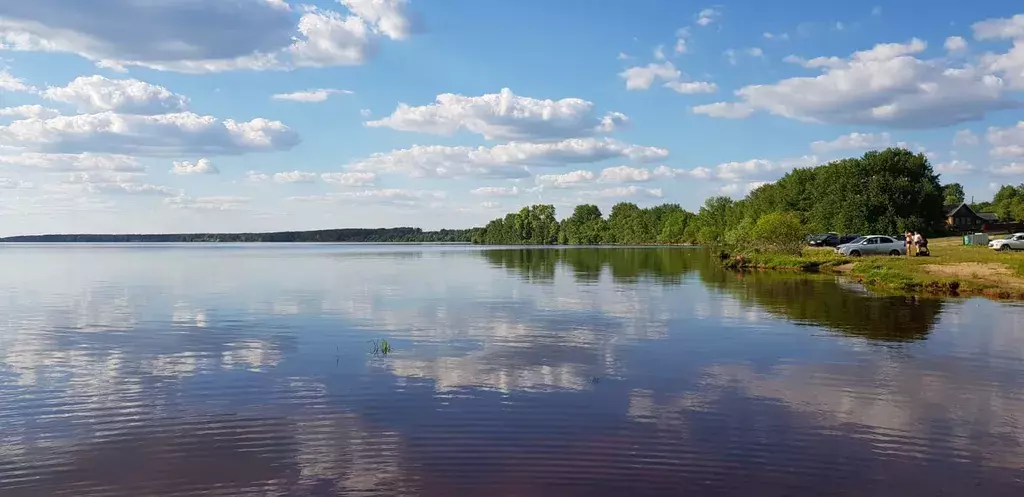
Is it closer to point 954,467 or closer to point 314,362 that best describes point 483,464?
point 954,467

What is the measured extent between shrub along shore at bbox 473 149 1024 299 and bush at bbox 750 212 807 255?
3.8 inches

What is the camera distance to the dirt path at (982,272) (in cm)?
3753

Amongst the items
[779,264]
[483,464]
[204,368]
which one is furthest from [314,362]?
[779,264]

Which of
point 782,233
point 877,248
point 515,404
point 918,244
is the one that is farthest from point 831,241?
point 515,404

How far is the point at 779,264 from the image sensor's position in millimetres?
62625

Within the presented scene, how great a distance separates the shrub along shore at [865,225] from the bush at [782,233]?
10 cm

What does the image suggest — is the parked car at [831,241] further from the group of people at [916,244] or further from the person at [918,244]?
the person at [918,244]

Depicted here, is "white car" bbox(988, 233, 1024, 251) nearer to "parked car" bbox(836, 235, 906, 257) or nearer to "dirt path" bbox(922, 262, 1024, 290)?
"parked car" bbox(836, 235, 906, 257)

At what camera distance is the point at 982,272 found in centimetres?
4122

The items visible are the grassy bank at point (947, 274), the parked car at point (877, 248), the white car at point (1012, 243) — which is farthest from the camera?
the parked car at point (877, 248)

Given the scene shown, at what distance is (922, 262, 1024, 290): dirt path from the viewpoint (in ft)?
123

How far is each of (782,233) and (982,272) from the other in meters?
27.0

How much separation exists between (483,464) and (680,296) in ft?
92.5

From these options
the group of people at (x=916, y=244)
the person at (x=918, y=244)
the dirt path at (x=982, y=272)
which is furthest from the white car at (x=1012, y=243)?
the dirt path at (x=982, y=272)
